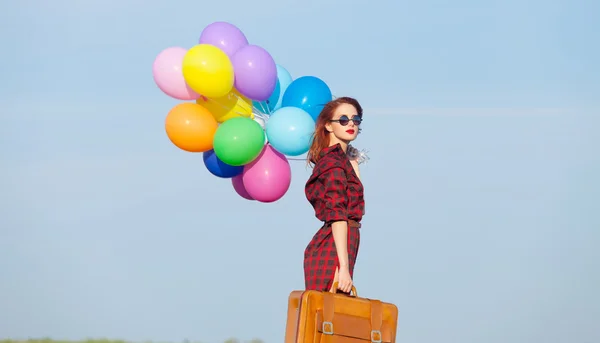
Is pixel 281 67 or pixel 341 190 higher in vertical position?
pixel 281 67

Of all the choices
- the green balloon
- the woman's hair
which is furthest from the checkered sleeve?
the green balloon

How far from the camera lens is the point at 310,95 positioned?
194 inches

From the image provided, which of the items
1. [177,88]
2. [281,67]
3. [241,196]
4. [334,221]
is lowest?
[334,221]

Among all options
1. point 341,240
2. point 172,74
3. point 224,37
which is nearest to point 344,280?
point 341,240

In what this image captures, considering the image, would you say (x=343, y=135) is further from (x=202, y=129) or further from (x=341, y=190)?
(x=202, y=129)

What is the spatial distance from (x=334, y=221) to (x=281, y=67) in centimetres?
176

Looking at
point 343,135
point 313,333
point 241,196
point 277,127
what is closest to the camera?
point 313,333

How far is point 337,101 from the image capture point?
426 cm

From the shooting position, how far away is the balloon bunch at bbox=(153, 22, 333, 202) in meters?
4.78

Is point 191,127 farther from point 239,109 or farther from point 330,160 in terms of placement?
point 330,160

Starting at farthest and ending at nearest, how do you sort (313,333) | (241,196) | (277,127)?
(241,196) → (277,127) → (313,333)

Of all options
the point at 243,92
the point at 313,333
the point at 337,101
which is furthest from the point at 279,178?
the point at 313,333

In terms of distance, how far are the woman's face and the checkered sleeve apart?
0.75 ft

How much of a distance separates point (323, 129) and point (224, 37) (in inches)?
→ 47.1
